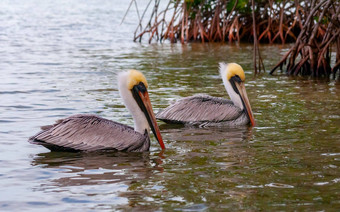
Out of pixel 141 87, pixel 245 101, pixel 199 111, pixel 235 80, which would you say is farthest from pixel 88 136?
pixel 235 80

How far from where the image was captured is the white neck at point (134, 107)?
664 centimetres

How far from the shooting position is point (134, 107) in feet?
21.9

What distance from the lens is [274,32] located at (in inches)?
728

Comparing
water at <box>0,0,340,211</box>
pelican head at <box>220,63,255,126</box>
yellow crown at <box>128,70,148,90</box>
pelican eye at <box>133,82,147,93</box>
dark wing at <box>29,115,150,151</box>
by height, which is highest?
yellow crown at <box>128,70,148,90</box>

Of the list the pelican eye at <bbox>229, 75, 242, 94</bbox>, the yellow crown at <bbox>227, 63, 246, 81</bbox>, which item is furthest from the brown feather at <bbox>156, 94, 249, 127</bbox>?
the yellow crown at <bbox>227, 63, 246, 81</bbox>

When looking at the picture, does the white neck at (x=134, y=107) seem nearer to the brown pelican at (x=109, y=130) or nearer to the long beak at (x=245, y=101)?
the brown pelican at (x=109, y=130)

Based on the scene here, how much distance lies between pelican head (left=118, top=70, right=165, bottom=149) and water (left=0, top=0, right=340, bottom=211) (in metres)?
0.27

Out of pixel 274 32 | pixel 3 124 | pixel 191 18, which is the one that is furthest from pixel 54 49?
pixel 3 124

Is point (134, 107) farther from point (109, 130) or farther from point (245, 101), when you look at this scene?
point (245, 101)

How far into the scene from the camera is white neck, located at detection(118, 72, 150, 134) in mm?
6645

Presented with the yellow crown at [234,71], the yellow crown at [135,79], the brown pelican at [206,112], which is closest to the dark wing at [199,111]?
the brown pelican at [206,112]

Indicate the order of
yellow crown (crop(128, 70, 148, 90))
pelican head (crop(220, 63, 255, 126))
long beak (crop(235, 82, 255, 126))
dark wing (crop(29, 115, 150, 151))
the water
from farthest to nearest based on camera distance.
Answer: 1. pelican head (crop(220, 63, 255, 126))
2. long beak (crop(235, 82, 255, 126))
3. yellow crown (crop(128, 70, 148, 90))
4. dark wing (crop(29, 115, 150, 151))
5. the water

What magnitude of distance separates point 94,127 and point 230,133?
73.0 inches

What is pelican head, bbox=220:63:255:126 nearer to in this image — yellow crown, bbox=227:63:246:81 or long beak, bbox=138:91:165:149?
yellow crown, bbox=227:63:246:81
